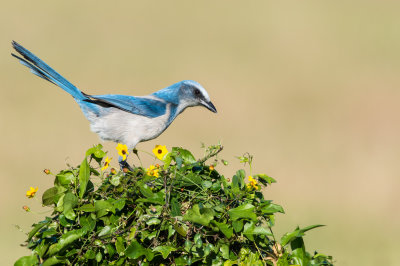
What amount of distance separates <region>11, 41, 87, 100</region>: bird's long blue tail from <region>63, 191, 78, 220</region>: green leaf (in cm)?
220

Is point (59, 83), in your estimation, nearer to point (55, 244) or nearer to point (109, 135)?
point (109, 135)

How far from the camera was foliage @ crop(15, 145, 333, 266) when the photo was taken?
2.69m

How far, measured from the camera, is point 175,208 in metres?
2.76

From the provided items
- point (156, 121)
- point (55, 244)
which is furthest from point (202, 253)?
point (156, 121)

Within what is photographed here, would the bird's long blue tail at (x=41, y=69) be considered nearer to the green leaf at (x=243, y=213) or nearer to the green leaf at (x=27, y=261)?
the green leaf at (x=27, y=261)

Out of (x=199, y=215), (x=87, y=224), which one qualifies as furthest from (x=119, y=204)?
A: (x=199, y=215)

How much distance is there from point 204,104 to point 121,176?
2325 millimetres

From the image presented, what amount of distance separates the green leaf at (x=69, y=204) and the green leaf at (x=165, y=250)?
0.48 meters

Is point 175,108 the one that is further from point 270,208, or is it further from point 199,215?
point 199,215

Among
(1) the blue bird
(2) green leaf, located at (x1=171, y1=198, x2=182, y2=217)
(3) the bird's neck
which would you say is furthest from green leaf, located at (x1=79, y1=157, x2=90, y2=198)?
(3) the bird's neck

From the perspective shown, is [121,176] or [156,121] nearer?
[121,176]

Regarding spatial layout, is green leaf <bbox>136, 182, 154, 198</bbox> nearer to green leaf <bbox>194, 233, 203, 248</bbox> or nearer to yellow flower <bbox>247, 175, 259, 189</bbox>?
green leaf <bbox>194, 233, 203, 248</bbox>

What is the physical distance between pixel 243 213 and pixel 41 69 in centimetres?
278

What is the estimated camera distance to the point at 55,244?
2.74m
